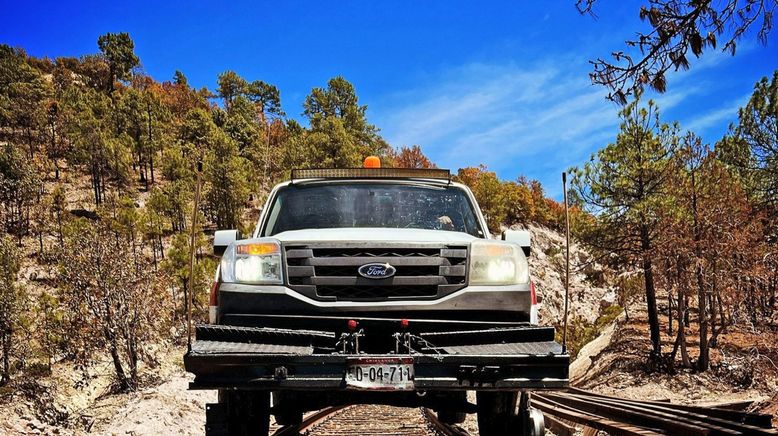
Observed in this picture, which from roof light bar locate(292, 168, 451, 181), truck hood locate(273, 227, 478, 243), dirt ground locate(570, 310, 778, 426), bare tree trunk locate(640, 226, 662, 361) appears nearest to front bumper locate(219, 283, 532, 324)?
truck hood locate(273, 227, 478, 243)

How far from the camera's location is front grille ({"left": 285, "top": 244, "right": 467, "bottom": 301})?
3977 millimetres

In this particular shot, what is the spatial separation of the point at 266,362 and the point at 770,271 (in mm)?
23979

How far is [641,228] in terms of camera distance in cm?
2506

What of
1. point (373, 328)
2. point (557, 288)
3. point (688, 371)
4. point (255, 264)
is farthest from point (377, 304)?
point (557, 288)

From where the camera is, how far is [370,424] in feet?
28.5

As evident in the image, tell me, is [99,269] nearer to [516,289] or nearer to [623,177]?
[516,289]

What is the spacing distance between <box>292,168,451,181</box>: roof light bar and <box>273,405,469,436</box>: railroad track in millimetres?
2500

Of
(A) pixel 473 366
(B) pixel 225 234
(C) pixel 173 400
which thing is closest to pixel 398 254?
(A) pixel 473 366

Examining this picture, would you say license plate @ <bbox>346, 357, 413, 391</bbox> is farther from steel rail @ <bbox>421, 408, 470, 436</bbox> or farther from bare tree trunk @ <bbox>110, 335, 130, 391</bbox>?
bare tree trunk @ <bbox>110, 335, 130, 391</bbox>

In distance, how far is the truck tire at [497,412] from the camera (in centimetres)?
454

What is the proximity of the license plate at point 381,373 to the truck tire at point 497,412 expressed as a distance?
1461 mm

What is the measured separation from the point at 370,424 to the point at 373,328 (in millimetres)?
5271

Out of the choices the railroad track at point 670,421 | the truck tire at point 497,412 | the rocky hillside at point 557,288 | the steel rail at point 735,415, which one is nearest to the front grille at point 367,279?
the truck tire at point 497,412

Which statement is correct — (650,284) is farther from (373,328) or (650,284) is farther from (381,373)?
(381,373)
